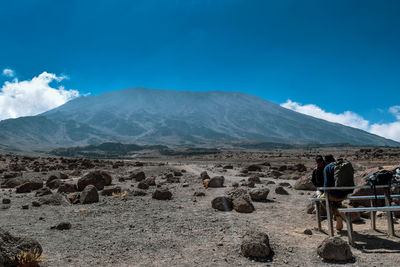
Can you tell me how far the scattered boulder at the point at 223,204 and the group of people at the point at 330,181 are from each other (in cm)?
336

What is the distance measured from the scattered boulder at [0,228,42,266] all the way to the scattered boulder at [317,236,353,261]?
16.4ft

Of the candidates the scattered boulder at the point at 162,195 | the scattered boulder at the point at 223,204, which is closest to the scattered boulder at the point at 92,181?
the scattered boulder at the point at 162,195

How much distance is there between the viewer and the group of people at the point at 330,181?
6.95 m

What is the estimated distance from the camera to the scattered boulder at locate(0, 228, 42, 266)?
15.1 feet

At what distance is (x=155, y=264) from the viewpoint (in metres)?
5.53

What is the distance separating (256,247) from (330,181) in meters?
2.56

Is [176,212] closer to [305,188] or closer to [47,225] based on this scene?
[47,225]

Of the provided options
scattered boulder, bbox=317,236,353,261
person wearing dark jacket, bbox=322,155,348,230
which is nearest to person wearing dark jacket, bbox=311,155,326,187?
person wearing dark jacket, bbox=322,155,348,230

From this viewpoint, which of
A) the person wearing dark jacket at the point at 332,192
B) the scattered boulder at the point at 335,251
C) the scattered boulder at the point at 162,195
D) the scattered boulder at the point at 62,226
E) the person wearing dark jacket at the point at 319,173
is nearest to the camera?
the scattered boulder at the point at 335,251

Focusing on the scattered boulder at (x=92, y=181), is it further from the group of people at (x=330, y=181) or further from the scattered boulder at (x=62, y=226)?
the group of people at (x=330, y=181)

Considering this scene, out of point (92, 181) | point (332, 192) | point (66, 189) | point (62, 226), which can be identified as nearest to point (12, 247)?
point (62, 226)

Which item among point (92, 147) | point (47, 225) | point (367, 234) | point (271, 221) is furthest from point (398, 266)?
point (92, 147)

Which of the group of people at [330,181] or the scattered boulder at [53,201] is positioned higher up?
the group of people at [330,181]

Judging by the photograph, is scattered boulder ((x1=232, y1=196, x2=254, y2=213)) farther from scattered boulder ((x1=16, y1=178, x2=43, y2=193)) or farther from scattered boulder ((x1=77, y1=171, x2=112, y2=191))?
scattered boulder ((x1=16, y1=178, x2=43, y2=193))
